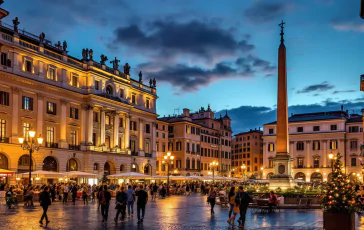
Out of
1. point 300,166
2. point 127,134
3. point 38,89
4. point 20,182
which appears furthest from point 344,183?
point 300,166

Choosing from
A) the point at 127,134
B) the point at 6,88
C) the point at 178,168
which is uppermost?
the point at 6,88

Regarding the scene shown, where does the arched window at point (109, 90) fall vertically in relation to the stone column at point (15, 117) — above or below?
above

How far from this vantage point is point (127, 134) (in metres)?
65.1

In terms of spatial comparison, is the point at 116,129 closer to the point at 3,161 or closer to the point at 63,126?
the point at 63,126

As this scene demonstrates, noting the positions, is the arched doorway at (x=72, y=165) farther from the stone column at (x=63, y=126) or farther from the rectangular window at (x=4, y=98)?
the rectangular window at (x=4, y=98)

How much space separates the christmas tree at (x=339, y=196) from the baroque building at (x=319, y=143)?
242 feet

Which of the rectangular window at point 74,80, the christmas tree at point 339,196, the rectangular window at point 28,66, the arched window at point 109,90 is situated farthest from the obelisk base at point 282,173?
the arched window at point 109,90

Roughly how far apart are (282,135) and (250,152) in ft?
301

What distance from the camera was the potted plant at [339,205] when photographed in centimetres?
1398

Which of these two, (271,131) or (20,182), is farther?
(271,131)

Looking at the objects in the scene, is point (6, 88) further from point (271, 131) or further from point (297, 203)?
point (271, 131)

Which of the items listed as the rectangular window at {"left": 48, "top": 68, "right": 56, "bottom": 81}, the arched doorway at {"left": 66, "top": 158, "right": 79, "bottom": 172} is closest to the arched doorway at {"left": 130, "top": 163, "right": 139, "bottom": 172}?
the arched doorway at {"left": 66, "top": 158, "right": 79, "bottom": 172}

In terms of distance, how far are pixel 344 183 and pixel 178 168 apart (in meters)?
72.1

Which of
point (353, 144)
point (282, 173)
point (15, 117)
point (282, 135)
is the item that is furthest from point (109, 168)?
point (353, 144)
